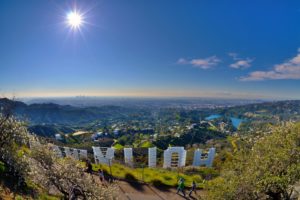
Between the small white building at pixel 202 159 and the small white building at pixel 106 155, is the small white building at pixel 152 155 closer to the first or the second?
the small white building at pixel 106 155

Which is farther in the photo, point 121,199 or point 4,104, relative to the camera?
point 121,199

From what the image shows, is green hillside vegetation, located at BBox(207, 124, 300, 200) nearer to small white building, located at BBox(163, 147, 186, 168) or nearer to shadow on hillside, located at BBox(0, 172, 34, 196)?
small white building, located at BBox(163, 147, 186, 168)

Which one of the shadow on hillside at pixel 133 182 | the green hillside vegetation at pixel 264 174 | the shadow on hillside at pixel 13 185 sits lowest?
the shadow on hillside at pixel 133 182

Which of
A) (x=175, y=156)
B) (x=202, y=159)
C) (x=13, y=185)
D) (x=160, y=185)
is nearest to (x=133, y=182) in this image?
(x=160, y=185)

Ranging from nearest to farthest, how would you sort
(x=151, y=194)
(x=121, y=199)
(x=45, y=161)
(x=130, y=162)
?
1. (x=45, y=161)
2. (x=121, y=199)
3. (x=151, y=194)
4. (x=130, y=162)

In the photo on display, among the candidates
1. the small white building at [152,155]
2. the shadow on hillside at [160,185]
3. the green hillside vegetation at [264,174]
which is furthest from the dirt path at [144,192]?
the green hillside vegetation at [264,174]

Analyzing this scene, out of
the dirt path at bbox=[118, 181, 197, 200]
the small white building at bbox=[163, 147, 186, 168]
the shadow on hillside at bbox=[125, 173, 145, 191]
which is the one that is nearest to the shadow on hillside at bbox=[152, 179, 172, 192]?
the dirt path at bbox=[118, 181, 197, 200]

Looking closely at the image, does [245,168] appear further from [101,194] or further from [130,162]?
[130,162]

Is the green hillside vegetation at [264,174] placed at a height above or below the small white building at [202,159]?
above

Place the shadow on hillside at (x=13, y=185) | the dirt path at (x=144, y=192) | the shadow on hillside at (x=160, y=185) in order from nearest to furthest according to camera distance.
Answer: the shadow on hillside at (x=13, y=185)
the dirt path at (x=144, y=192)
the shadow on hillside at (x=160, y=185)

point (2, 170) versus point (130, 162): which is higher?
point (2, 170)

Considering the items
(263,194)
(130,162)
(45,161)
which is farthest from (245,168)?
(130,162)
